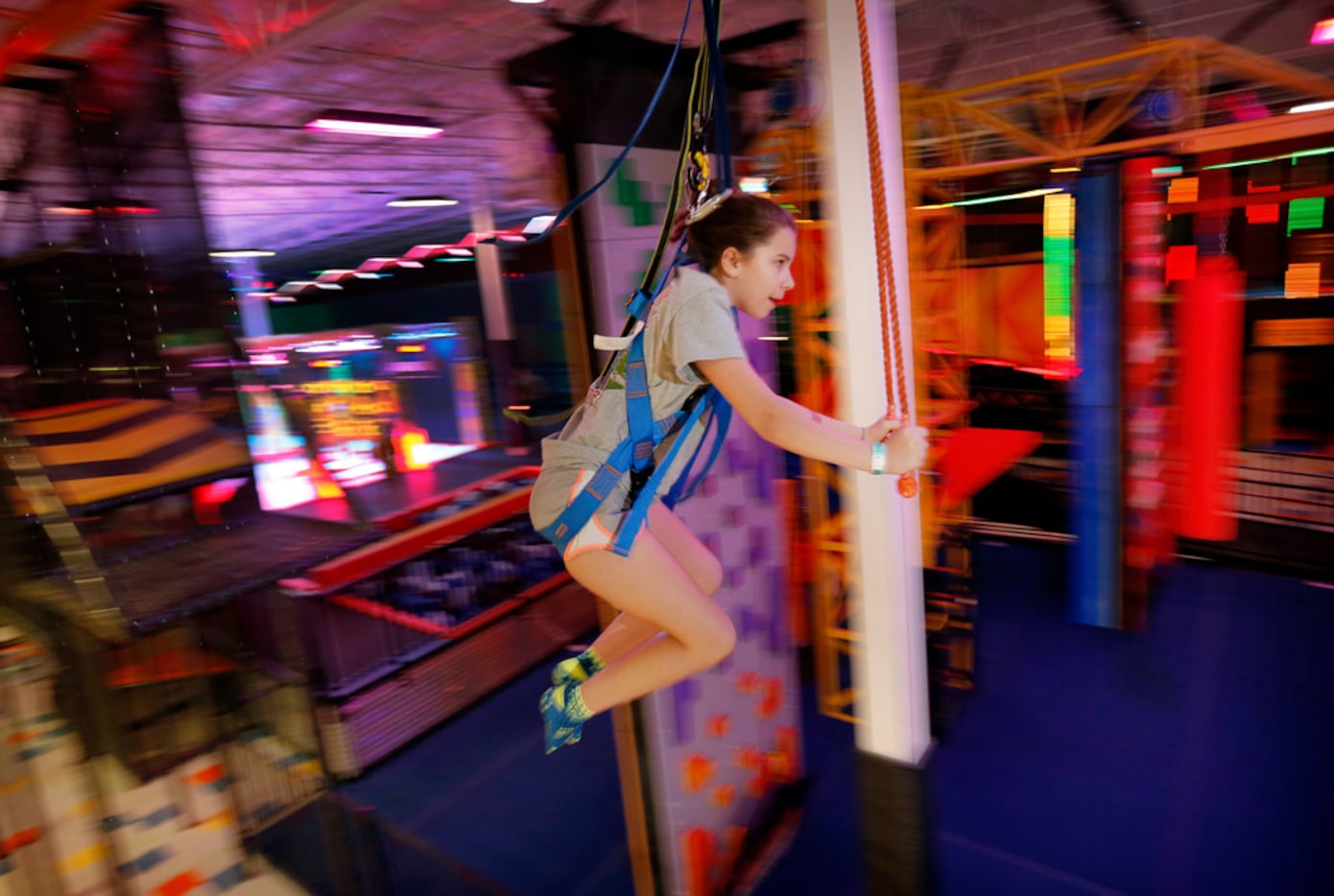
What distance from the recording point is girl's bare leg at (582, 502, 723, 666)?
185 cm

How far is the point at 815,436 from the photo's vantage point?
138cm

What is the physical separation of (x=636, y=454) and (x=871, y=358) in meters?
0.50

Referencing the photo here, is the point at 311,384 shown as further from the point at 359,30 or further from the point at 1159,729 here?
the point at 1159,729

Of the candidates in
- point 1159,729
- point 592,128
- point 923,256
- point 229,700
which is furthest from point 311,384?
point 1159,729

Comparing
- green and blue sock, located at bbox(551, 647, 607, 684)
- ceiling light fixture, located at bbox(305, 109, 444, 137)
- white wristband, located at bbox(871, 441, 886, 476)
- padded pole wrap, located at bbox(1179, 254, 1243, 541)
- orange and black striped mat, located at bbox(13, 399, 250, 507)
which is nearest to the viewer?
white wristband, located at bbox(871, 441, 886, 476)

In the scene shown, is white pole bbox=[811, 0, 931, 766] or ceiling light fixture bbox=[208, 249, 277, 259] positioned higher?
ceiling light fixture bbox=[208, 249, 277, 259]

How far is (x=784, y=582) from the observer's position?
3062 mm

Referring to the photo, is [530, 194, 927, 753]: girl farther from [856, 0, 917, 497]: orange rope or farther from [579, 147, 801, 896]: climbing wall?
[579, 147, 801, 896]: climbing wall

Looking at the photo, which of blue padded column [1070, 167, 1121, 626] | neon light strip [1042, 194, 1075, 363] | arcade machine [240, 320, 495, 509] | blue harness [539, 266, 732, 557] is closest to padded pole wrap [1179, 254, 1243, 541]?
blue padded column [1070, 167, 1121, 626]

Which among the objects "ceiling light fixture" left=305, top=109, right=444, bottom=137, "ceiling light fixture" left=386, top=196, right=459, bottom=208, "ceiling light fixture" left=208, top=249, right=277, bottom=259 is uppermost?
"ceiling light fixture" left=208, top=249, right=277, bottom=259

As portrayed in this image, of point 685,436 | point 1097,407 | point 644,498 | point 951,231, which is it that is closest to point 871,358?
point 685,436

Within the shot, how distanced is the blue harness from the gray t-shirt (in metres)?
0.02

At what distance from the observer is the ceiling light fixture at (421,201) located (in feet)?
35.8

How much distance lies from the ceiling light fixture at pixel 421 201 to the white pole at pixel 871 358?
10.4 metres
